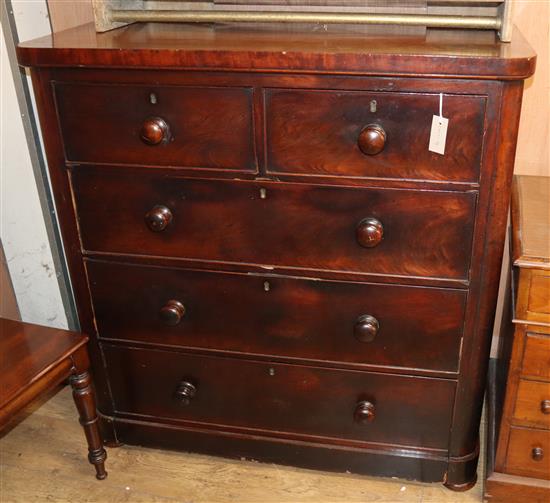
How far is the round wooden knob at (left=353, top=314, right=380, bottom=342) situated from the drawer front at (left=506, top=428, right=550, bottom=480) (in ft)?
1.37

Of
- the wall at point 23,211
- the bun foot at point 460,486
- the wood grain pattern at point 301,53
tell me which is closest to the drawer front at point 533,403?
the bun foot at point 460,486

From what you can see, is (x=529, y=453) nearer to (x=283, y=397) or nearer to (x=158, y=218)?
(x=283, y=397)

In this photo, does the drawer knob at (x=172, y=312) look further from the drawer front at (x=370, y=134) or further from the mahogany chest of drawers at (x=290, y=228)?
the drawer front at (x=370, y=134)

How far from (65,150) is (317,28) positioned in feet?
2.17

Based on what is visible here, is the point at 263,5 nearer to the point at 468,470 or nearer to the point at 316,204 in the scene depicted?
the point at 316,204

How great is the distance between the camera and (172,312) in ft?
5.33

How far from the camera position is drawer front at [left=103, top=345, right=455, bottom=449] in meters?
1.64

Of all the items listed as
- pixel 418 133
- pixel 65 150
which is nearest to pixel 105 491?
pixel 65 150

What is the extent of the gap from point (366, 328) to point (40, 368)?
29.9 inches

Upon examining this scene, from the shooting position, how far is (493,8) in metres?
1.61

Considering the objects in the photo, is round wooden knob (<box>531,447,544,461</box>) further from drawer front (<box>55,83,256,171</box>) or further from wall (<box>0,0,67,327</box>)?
wall (<box>0,0,67,327</box>)

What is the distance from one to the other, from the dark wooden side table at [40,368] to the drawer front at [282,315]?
130mm

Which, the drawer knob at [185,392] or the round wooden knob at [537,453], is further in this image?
the drawer knob at [185,392]

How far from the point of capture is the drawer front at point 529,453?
1.58 meters
